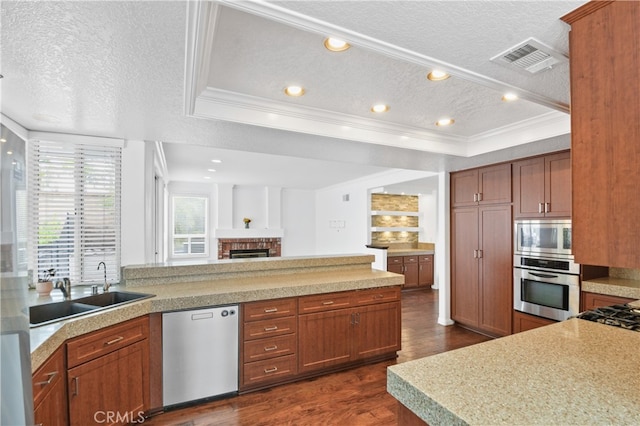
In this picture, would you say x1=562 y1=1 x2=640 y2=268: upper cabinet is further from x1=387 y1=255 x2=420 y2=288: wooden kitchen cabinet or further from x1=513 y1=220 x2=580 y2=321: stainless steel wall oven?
x1=387 y1=255 x2=420 y2=288: wooden kitchen cabinet

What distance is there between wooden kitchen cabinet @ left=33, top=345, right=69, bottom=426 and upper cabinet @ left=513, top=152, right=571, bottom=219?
14.2 ft

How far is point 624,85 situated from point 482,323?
12.3ft

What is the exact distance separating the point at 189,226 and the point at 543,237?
761 cm

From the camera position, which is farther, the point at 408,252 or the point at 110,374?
the point at 408,252

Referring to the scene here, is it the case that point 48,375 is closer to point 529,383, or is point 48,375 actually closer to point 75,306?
point 75,306

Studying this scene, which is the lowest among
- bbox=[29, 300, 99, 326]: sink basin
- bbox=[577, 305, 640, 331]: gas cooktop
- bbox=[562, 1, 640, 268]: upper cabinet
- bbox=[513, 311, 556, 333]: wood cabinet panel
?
bbox=[513, 311, 556, 333]: wood cabinet panel

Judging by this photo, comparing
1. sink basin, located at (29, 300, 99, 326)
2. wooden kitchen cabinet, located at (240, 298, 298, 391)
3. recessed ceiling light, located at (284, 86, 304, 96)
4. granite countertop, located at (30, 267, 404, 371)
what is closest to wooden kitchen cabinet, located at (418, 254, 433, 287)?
granite countertop, located at (30, 267, 404, 371)

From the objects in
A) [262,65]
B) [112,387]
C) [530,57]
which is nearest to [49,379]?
[112,387]

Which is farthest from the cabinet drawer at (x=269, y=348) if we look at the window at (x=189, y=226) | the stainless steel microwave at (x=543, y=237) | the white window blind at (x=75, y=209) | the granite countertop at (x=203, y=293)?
the window at (x=189, y=226)

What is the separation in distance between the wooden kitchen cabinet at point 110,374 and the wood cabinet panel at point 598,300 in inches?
154

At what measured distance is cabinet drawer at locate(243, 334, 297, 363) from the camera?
265 centimetres

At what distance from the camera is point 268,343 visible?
2715 millimetres

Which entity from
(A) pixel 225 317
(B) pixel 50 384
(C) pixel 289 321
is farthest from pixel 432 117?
(B) pixel 50 384

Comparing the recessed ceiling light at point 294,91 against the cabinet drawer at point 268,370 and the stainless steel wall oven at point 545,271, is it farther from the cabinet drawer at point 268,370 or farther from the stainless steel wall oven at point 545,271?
the stainless steel wall oven at point 545,271
